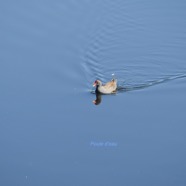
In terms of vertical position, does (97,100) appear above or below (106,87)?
below

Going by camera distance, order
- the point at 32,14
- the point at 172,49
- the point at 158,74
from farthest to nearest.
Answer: the point at 32,14 → the point at 172,49 → the point at 158,74

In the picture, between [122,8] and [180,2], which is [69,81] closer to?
[122,8]

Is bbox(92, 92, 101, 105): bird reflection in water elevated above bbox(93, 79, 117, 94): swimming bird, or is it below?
below

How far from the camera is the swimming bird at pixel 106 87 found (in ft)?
55.2

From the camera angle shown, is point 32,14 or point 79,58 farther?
point 32,14

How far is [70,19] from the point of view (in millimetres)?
20359

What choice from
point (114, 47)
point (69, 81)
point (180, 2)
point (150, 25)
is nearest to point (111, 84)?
point (69, 81)

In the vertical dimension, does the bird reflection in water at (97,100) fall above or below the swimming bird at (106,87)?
below

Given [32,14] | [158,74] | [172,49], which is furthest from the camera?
[32,14]

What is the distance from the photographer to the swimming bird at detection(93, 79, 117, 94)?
16828mm

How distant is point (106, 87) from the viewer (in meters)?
16.9

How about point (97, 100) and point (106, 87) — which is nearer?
point (106, 87)

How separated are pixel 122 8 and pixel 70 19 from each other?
2020 mm

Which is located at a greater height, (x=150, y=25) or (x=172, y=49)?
(x=150, y=25)
